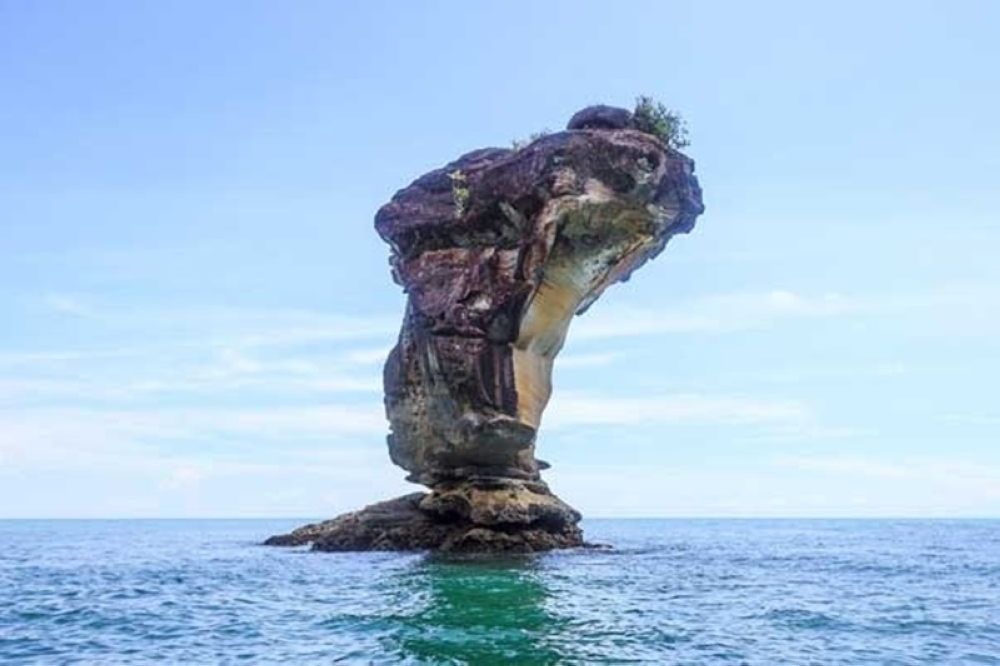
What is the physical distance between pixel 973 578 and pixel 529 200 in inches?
863

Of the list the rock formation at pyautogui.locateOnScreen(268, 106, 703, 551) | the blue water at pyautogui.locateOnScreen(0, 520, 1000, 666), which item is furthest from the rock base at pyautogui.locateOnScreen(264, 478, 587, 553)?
the blue water at pyautogui.locateOnScreen(0, 520, 1000, 666)

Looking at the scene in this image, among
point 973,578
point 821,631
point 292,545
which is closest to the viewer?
point 821,631

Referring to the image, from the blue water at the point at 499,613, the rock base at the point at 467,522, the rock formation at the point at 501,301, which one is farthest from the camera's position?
the rock formation at the point at 501,301

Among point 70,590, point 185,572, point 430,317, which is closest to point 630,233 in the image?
point 430,317

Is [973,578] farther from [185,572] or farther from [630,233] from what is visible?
[185,572]

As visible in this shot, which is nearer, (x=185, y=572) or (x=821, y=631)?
(x=821, y=631)

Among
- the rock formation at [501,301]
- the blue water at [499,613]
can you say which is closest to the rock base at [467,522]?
the rock formation at [501,301]

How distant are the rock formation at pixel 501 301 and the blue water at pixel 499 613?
12.1 feet

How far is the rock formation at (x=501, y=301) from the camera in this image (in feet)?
136

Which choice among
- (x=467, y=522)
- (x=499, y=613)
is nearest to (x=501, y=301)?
(x=467, y=522)

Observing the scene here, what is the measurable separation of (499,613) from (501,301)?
768 inches

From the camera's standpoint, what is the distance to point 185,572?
1501 inches

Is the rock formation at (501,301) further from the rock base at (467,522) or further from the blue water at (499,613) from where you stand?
the blue water at (499,613)

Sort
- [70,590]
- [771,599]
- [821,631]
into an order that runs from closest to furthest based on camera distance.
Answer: [821,631] → [771,599] → [70,590]
